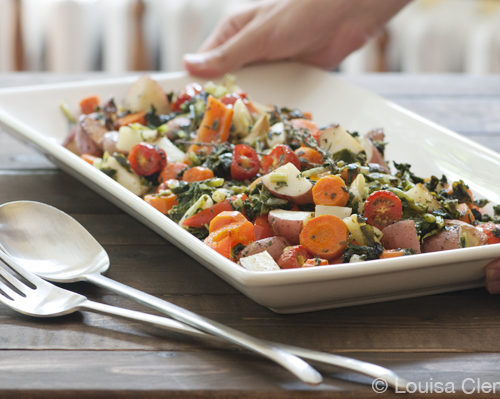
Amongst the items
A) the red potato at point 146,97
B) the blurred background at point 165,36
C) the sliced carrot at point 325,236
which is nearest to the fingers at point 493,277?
the sliced carrot at point 325,236

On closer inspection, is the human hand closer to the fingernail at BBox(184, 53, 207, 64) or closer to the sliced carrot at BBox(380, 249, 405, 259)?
the fingernail at BBox(184, 53, 207, 64)

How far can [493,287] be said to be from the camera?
1159mm

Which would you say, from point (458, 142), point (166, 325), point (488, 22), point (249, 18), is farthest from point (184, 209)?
point (488, 22)

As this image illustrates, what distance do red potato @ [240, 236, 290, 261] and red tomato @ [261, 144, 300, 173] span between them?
0.80 feet

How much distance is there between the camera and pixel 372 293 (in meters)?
1.10

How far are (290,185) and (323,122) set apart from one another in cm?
80

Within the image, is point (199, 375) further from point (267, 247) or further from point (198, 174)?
point (198, 174)

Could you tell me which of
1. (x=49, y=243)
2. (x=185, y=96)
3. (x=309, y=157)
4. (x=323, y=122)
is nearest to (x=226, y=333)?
(x=49, y=243)

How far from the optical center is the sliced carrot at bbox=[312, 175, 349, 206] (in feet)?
4.08

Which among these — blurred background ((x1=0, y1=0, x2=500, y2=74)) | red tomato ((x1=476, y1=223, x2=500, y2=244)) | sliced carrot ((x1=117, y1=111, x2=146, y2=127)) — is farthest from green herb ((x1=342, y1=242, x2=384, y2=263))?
blurred background ((x1=0, y1=0, x2=500, y2=74))

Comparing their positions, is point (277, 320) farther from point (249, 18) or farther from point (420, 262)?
point (249, 18)

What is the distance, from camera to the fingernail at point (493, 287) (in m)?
1.15

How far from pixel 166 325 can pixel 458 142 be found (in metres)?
0.92

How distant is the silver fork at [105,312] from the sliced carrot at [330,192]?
0.33m
